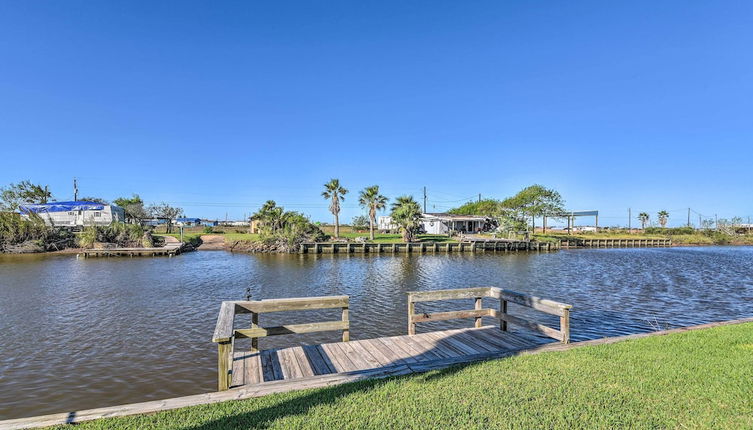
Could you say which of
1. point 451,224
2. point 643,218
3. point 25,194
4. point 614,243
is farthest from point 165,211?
point 643,218

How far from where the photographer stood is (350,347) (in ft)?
23.5

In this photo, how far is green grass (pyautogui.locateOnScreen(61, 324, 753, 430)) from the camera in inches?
156

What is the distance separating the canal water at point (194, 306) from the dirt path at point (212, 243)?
13897 mm

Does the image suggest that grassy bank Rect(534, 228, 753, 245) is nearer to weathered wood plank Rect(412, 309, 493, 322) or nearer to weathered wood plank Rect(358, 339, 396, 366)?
weathered wood plank Rect(412, 309, 493, 322)

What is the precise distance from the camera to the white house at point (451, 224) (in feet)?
214

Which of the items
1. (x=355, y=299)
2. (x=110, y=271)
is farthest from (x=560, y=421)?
(x=110, y=271)

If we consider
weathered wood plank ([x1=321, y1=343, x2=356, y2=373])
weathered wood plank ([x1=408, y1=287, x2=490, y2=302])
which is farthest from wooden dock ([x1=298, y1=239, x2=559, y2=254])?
weathered wood plank ([x1=321, y1=343, x2=356, y2=373])

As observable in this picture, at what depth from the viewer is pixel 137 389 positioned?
7.41 metres

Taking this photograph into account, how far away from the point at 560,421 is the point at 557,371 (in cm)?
156

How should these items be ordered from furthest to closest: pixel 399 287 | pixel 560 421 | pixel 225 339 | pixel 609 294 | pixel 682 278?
pixel 682 278
pixel 399 287
pixel 609 294
pixel 225 339
pixel 560 421

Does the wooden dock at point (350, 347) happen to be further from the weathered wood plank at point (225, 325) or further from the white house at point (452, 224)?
the white house at point (452, 224)

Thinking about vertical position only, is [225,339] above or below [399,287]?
above

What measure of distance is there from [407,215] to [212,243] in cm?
2559

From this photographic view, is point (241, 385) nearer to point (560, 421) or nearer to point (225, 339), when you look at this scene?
point (225, 339)
